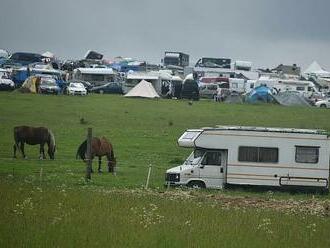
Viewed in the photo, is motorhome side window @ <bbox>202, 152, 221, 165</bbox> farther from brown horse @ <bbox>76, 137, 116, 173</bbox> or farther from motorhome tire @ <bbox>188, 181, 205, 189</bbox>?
brown horse @ <bbox>76, 137, 116, 173</bbox>

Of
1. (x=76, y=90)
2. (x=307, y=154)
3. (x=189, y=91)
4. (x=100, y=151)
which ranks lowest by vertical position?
(x=100, y=151)

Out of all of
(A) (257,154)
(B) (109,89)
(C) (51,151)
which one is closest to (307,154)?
(A) (257,154)

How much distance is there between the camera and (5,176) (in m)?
26.1

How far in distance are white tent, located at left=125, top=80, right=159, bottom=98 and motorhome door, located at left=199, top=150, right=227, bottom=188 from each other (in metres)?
37.8

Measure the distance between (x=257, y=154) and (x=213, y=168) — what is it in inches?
68.7

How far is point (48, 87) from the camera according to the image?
6328 centimetres

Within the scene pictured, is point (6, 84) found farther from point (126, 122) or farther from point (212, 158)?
point (212, 158)

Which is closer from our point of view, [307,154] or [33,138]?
[307,154]

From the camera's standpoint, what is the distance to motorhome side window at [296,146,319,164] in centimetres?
2767

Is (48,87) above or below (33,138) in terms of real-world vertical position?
above

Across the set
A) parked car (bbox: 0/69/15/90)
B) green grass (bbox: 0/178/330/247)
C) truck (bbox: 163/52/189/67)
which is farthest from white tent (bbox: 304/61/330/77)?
green grass (bbox: 0/178/330/247)

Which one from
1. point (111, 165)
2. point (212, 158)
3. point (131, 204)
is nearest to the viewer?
point (131, 204)

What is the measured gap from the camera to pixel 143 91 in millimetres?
65938

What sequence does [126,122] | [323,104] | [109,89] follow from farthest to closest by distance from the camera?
[109,89], [323,104], [126,122]
